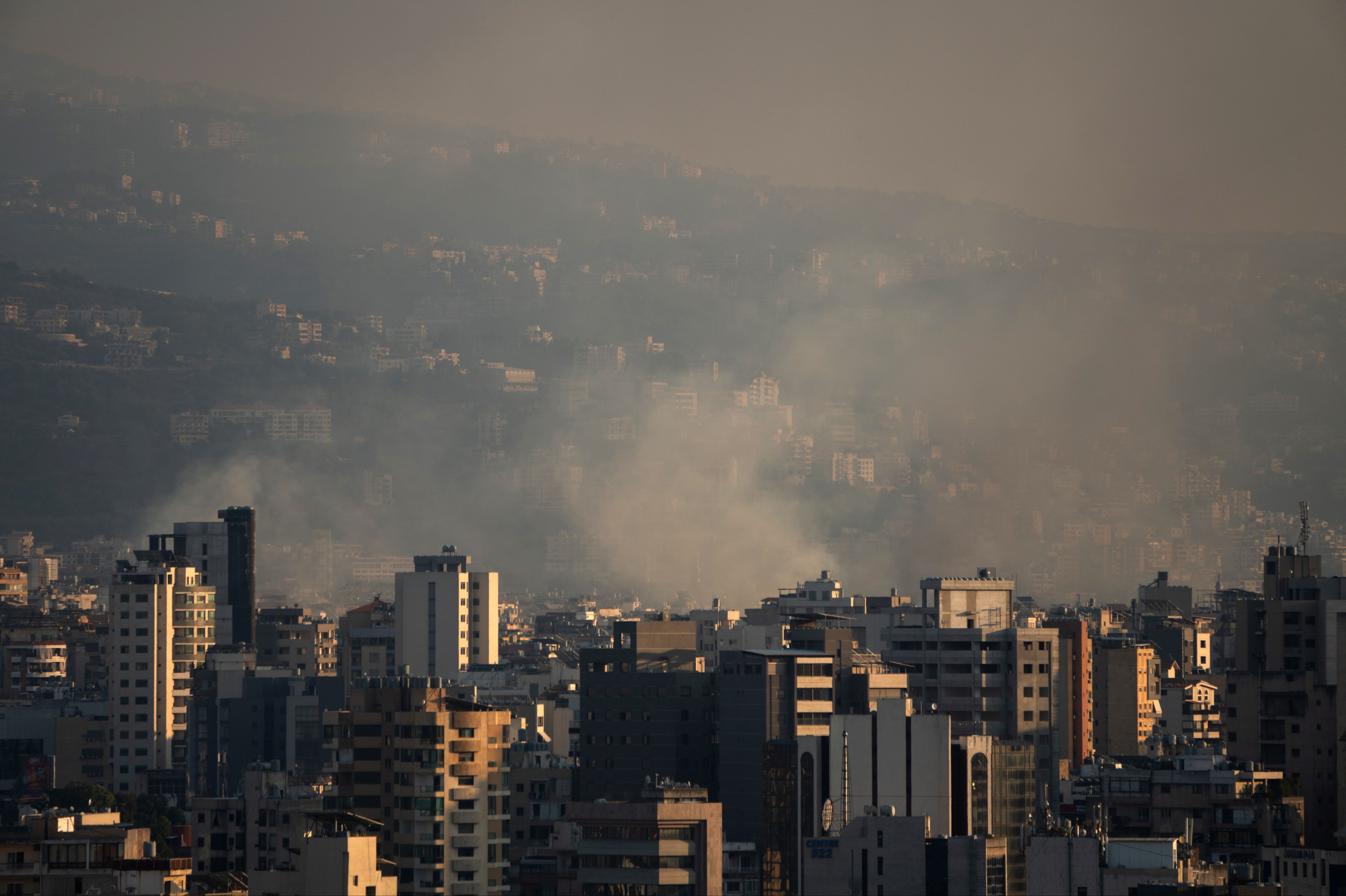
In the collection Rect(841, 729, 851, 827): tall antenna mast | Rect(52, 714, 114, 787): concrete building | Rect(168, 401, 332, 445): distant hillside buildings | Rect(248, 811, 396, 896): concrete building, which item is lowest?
Rect(52, 714, 114, 787): concrete building

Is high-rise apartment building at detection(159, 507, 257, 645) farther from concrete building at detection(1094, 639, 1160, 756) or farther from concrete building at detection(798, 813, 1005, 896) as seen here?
concrete building at detection(798, 813, 1005, 896)

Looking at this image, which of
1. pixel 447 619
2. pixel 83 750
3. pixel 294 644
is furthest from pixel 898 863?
pixel 294 644

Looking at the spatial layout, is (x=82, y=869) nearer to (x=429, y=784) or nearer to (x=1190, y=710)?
(x=429, y=784)

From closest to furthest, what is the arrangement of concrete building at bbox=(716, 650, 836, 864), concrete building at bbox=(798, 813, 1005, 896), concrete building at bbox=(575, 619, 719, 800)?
concrete building at bbox=(798, 813, 1005, 896), concrete building at bbox=(716, 650, 836, 864), concrete building at bbox=(575, 619, 719, 800)

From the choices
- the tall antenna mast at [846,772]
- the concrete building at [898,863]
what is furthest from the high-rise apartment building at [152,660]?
the concrete building at [898,863]

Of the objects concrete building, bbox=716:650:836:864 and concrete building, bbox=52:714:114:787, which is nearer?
concrete building, bbox=716:650:836:864

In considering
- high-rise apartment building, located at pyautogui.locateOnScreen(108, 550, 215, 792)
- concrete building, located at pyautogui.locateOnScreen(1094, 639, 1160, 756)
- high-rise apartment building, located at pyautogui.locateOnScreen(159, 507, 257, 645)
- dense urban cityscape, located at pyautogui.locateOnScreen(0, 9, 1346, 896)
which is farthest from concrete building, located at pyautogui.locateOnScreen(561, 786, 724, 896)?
high-rise apartment building, located at pyautogui.locateOnScreen(159, 507, 257, 645)

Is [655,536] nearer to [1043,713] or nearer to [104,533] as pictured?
[104,533]
